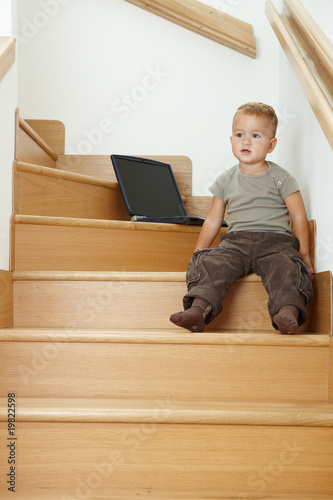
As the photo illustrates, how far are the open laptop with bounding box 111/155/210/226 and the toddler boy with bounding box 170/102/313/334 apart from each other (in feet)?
1.34

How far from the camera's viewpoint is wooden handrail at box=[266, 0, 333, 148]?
135 centimetres

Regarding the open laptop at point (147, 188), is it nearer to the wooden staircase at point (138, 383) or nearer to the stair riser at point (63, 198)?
the stair riser at point (63, 198)

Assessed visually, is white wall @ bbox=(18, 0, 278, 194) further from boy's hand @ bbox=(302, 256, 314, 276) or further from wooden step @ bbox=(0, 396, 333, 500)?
wooden step @ bbox=(0, 396, 333, 500)

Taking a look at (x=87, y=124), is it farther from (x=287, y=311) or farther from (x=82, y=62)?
(x=287, y=311)

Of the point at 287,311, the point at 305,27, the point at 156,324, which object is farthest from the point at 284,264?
the point at 305,27

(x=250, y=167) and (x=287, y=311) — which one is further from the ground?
(x=250, y=167)

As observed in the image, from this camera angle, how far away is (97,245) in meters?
1.74

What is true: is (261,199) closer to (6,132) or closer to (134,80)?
(6,132)

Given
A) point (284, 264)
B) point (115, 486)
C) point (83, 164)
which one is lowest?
point (115, 486)

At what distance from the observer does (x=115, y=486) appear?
110 centimetres

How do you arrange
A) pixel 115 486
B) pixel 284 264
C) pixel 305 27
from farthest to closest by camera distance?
pixel 305 27 → pixel 284 264 → pixel 115 486

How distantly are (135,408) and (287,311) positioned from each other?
420mm

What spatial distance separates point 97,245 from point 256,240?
49cm

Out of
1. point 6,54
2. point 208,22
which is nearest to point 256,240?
point 6,54
